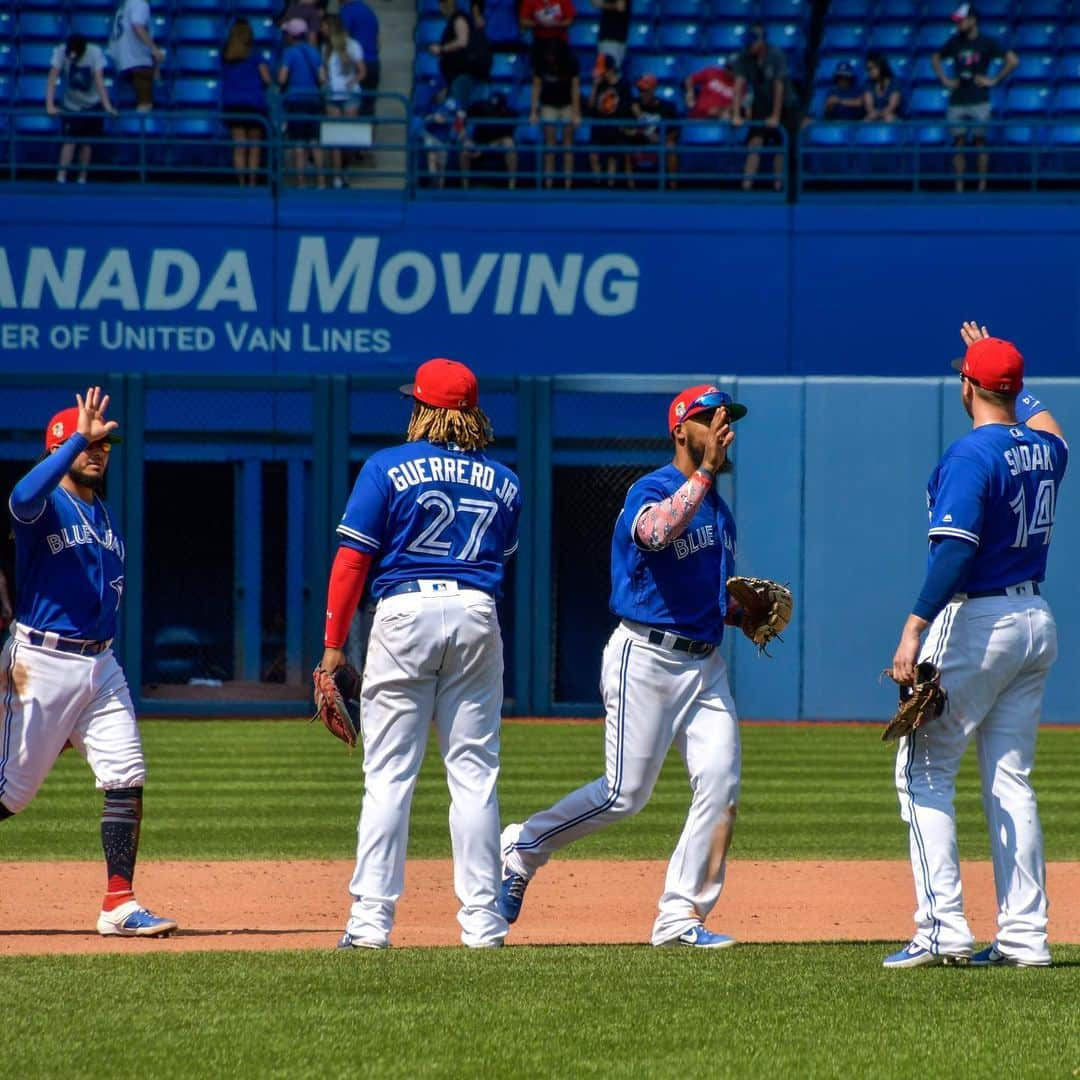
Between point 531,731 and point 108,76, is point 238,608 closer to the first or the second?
point 531,731

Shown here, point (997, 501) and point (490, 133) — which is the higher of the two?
point (490, 133)

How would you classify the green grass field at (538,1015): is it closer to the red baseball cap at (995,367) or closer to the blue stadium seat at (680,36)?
the red baseball cap at (995,367)

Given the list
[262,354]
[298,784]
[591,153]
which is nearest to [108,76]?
[262,354]

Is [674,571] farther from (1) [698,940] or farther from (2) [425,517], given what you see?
(1) [698,940]

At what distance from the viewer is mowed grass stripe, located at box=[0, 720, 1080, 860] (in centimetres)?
920

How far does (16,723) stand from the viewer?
6.30 meters

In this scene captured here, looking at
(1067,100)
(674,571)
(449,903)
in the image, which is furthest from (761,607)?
(1067,100)

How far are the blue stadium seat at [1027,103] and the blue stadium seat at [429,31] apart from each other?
20.0 feet

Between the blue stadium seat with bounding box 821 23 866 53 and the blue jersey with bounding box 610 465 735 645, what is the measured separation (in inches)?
613

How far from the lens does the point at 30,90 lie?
19.5m

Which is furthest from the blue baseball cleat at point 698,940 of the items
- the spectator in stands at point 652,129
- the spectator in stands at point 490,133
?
the spectator in stands at point 652,129

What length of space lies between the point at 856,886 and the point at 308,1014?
3719 mm

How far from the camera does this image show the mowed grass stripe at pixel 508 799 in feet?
30.2

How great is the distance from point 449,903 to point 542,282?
11.4m
